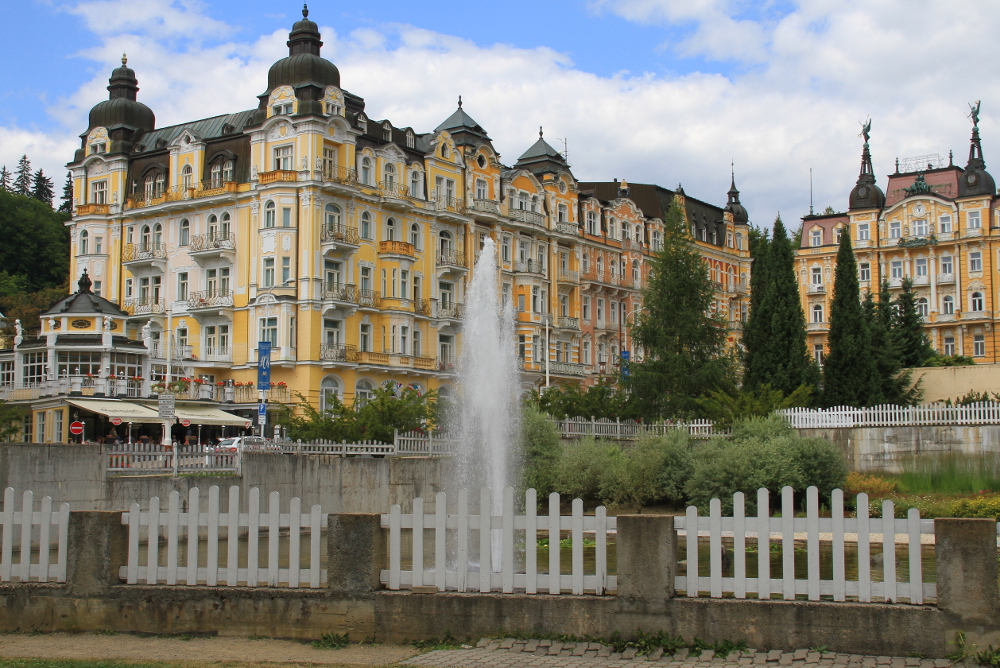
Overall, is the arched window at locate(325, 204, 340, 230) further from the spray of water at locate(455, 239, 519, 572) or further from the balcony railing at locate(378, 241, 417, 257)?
the spray of water at locate(455, 239, 519, 572)

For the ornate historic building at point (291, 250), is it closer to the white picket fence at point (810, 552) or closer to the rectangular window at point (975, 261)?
the rectangular window at point (975, 261)

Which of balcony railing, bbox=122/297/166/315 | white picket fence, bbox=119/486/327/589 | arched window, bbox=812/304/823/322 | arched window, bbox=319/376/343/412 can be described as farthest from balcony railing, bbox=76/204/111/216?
arched window, bbox=812/304/823/322

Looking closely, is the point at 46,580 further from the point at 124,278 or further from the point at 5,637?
the point at 124,278

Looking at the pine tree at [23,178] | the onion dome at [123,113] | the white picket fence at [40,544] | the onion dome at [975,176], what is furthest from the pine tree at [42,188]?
the white picket fence at [40,544]

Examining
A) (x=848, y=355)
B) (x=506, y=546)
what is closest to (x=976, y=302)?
(x=848, y=355)

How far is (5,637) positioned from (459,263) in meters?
52.8

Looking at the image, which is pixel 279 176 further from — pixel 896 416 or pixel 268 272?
pixel 896 416

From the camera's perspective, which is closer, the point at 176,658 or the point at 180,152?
the point at 176,658

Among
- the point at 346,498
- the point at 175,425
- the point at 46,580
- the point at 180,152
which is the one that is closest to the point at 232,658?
the point at 46,580

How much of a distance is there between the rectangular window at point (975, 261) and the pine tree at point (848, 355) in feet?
145

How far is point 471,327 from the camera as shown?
117 feet

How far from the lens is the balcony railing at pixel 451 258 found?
63.3 meters

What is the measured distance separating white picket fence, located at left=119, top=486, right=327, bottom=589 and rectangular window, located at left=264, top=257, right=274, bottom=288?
4458cm

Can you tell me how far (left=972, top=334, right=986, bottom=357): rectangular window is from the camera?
85.7 metres
